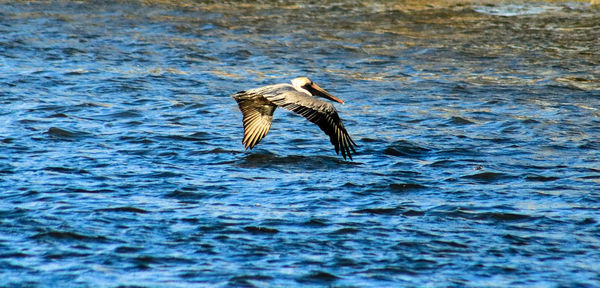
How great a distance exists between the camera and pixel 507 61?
13961 mm

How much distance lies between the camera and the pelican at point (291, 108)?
799cm

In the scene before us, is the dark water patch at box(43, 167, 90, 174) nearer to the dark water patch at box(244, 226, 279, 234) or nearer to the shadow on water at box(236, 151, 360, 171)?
the shadow on water at box(236, 151, 360, 171)

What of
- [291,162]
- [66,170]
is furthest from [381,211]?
[66,170]

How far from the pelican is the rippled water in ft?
0.96

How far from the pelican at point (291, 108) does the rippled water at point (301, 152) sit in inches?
11.5

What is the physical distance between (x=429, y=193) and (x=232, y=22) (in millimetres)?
9760

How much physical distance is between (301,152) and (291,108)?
1.47m

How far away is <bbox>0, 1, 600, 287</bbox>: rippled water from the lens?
6.24 meters

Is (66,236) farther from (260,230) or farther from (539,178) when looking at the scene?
(539,178)

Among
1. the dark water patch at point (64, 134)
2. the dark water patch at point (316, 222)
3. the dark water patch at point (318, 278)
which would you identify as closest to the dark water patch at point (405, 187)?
the dark water patch at point (316, 222)

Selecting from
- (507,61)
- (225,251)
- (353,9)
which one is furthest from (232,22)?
(225,251)

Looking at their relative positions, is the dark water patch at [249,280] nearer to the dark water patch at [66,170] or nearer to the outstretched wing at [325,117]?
the outstretched wing at [325,117]

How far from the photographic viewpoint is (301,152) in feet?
31.2

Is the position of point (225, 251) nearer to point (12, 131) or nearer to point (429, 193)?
point (429, 193)
